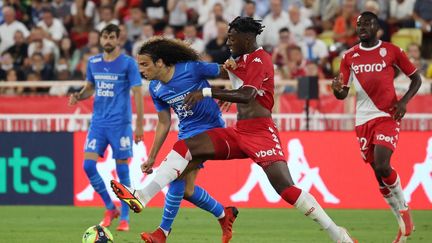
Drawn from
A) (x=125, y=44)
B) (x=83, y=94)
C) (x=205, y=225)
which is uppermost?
(x=83, y=94)

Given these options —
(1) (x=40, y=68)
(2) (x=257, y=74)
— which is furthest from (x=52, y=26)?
(2) (x=257, y=74)

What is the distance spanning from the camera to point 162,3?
79.0ft

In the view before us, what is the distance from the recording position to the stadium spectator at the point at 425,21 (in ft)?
72.1

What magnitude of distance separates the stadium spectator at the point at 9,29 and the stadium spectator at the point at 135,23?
2.22 m

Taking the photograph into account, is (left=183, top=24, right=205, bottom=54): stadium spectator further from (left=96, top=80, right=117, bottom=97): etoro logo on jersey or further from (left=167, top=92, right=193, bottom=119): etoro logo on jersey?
(left=167, top=92, right=193, bottom=119): etoro logo on jersey

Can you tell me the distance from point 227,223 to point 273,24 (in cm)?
1116

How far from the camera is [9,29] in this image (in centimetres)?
2416

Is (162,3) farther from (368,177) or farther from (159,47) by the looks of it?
(159,47)

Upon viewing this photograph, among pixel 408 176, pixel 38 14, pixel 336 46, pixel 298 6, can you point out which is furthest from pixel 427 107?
pixel 38 14

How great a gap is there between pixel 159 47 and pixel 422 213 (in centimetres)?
642

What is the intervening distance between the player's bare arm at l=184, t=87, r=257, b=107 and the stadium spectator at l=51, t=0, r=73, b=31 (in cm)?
1471

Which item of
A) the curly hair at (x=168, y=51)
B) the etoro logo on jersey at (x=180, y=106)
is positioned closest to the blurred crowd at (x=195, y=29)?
the curly hair at (x=168, y=51)

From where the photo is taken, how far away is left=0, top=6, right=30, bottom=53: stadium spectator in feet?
78.7

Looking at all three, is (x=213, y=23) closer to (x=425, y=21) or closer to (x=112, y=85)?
(x=425, y=21)
